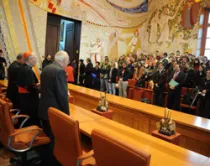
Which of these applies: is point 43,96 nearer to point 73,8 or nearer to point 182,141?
point 182,141

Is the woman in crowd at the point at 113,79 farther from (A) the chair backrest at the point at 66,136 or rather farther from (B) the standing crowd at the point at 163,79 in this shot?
(A) the chair backrest at the point at 66,136

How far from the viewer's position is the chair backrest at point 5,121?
2.09m

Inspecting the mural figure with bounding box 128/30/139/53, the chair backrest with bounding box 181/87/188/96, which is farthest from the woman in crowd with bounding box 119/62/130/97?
the mural figure with bounding box 128/30/139/53

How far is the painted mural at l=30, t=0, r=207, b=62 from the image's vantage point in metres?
10.6

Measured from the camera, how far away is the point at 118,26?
12133 millimetres

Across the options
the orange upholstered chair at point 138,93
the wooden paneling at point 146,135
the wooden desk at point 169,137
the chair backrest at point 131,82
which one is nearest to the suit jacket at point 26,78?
the wooden paneling at point 146,135

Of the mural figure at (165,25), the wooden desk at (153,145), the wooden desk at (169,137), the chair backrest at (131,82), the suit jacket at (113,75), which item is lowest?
the wooden desk at (169,137)

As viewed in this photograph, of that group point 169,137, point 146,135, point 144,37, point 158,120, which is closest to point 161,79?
point 158,120

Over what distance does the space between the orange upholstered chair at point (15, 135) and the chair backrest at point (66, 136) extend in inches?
19.0

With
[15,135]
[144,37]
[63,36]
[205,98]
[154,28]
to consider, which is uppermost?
[154,28]

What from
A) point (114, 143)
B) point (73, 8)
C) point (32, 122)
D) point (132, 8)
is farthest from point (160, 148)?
point (132, 8)

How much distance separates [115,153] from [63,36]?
1139cm

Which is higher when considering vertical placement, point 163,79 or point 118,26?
point 118,26

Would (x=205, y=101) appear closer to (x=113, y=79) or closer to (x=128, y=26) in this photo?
(x=113, y=79)
